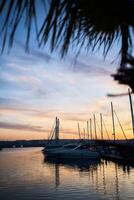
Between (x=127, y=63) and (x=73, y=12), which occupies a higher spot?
(x=73, y=12)

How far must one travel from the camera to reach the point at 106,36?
3.24 meters

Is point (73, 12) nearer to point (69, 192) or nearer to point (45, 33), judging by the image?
point (45, 33)

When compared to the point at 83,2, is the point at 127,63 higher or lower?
lower

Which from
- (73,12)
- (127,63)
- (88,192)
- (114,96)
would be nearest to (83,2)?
(73,12)

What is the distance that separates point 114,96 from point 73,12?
2.79ft

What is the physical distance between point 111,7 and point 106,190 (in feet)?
94.9

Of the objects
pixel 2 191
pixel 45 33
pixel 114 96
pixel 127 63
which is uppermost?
pixel 45 33

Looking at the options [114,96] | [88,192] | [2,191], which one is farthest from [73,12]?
[2,191]

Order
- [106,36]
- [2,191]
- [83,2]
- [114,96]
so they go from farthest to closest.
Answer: [2,191] < [106,36] < [83,2] < [114,96]

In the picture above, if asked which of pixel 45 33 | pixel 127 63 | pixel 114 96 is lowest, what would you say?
pixel 114 96

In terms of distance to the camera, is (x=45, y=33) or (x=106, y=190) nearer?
(x=45, y=33)

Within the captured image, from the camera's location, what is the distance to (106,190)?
100ft

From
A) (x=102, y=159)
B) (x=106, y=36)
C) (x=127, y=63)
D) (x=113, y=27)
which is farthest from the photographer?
(x=102, y=159)

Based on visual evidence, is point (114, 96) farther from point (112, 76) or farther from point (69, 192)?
point (69, 192)
